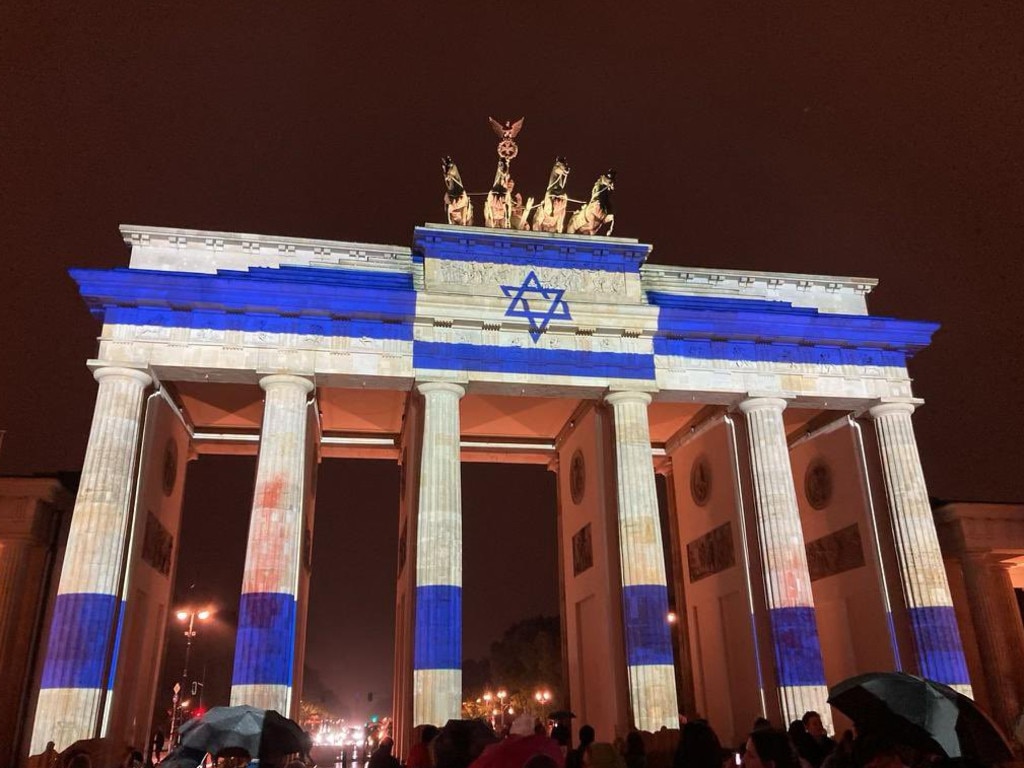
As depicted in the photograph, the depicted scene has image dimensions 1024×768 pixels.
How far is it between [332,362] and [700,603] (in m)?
15.7

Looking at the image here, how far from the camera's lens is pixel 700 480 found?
28.0m

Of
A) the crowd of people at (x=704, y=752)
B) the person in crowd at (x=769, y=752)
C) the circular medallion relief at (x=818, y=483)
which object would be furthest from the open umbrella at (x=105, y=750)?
the circular medallion relief at (x=818, y=483)

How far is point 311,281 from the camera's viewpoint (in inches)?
889

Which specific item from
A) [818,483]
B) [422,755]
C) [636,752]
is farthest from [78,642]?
[818,483]

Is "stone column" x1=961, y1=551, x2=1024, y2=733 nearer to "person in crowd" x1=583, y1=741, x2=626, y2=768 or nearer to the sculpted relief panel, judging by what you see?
A: the sculpted relief panel

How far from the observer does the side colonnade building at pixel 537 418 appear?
66.0 ft

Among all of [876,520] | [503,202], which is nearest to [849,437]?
[876,520]

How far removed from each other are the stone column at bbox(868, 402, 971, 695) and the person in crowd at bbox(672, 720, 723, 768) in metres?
16.7

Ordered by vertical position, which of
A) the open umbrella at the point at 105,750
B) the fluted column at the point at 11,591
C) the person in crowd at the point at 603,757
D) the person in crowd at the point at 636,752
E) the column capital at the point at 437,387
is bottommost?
the open umbrella at the point at 105,750

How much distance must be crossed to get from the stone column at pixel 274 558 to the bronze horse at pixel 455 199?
7.41m

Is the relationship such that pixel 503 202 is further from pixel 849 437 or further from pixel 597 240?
pixel 849 437

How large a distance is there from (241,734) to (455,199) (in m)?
20.1

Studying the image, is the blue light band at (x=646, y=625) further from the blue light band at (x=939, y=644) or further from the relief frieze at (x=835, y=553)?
the relief frieze at (x=835, y=553)

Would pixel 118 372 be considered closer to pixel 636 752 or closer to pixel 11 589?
pixel 11 589
